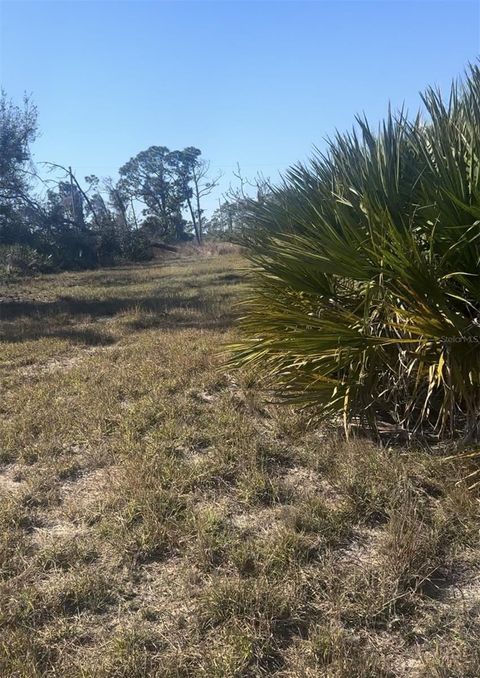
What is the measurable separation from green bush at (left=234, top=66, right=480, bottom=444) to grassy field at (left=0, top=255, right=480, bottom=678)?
0.36 meters

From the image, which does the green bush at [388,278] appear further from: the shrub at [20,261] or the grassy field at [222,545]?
the shrub at [20,261]

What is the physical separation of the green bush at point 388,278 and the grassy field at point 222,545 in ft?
1.18

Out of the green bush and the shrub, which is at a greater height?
the shrub

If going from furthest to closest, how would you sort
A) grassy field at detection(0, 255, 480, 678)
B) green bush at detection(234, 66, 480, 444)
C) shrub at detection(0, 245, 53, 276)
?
shrub at detection(0, 245, 53, 276), green bush at detection(234, 66, 480, 444), grassy field at detection(0, 255, 480, 678)

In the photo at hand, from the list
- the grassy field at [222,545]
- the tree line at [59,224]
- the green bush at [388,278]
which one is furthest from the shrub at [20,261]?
the green bush at [388,278]

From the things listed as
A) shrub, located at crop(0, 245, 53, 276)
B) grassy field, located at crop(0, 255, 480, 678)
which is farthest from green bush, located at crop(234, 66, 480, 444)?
shrub, located at crop(0, 245, 53, 276)

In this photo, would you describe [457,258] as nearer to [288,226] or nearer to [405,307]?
[405,307]

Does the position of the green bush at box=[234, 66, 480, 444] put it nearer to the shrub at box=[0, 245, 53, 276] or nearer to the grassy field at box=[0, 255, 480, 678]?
the grassy field at box=[0, 255, 480, 678]

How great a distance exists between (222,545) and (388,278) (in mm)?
1747

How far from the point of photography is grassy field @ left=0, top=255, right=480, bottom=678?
78.1 inches

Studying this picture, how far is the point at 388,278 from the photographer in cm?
323

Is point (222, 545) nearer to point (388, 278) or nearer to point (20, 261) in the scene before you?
point (388, 278)

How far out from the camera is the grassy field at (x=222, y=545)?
1.98 m

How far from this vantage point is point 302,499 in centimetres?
298
